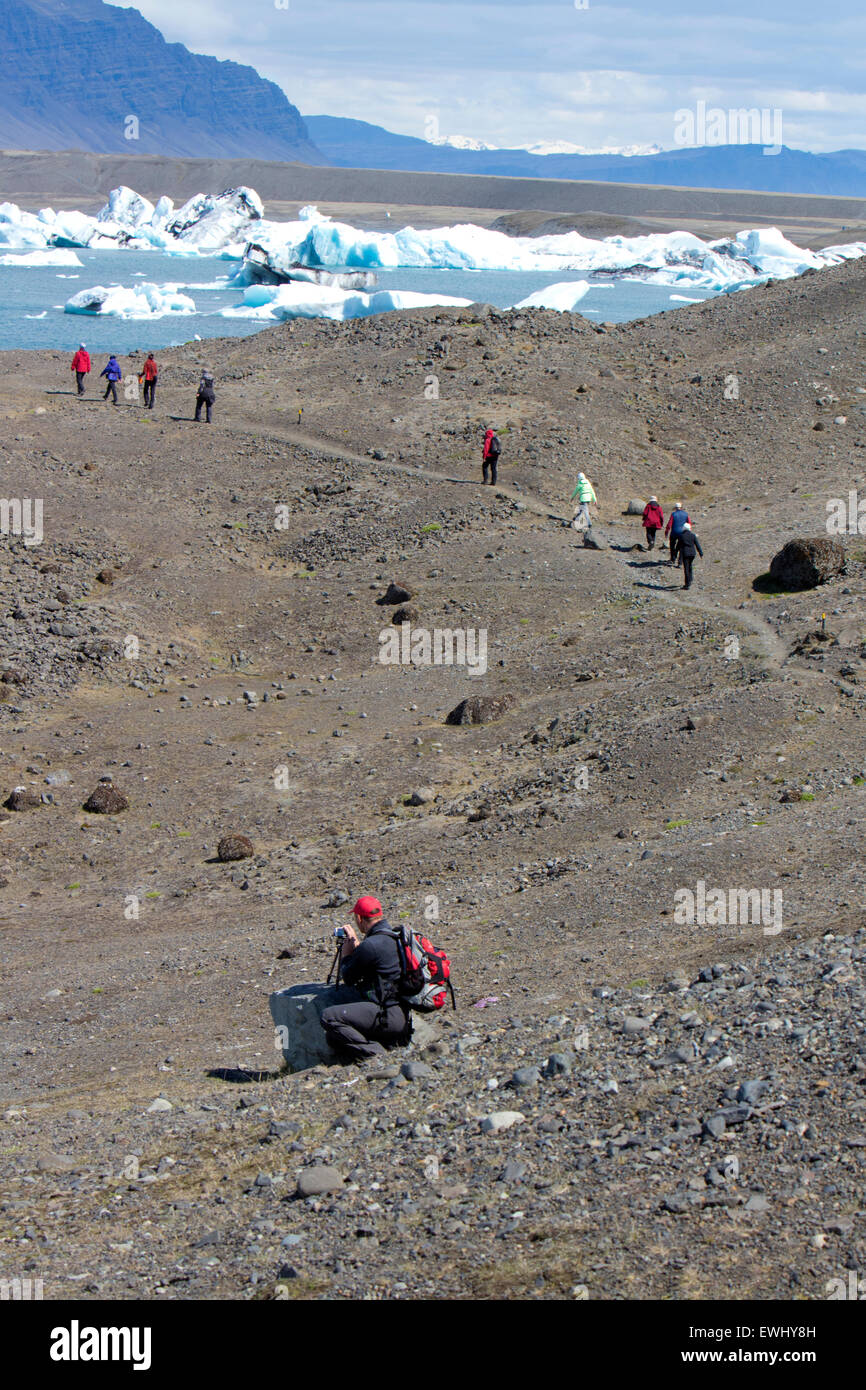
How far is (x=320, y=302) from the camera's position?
228ft

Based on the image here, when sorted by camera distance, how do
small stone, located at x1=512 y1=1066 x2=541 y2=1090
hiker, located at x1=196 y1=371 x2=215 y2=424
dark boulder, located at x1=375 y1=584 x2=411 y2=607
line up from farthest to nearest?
1. hiker, located at x1=196 y1=371 x2=215 y2=424
2. dark boulder, located at x1=375 y1=584 x2=411 y2=607
3. small stone, located at x1=512 y1=1066 x2=541 y2=1090

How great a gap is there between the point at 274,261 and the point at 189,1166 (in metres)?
89.3

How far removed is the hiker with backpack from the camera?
1005 cm

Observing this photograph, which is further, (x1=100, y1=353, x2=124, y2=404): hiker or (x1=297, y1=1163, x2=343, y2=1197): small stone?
(x1=100, y1=353, x2=124, y2=404): hiker

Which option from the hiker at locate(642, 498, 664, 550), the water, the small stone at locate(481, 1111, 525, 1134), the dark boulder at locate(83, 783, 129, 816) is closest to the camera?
the small stone at locate(481, 1111, 525, 1134)

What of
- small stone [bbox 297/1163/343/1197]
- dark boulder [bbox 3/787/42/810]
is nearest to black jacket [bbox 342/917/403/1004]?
small stone [bbox 297/1163/343/1197]

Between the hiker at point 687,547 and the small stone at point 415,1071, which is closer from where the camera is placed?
the small stone at point 415,1071

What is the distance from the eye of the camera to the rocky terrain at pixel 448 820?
777cm

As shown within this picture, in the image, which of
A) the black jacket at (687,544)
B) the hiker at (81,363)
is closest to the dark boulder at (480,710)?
the black jacket at (687,544)

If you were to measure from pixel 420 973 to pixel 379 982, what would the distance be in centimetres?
35

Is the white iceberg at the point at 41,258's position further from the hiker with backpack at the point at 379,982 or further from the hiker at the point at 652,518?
the hiker with backpack at the point at 379,982

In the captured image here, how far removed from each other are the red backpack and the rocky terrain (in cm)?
52

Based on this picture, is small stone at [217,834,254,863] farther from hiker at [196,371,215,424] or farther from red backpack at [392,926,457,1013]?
hiker at [196,371,215,424]

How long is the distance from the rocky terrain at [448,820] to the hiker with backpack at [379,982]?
30 centimetres
